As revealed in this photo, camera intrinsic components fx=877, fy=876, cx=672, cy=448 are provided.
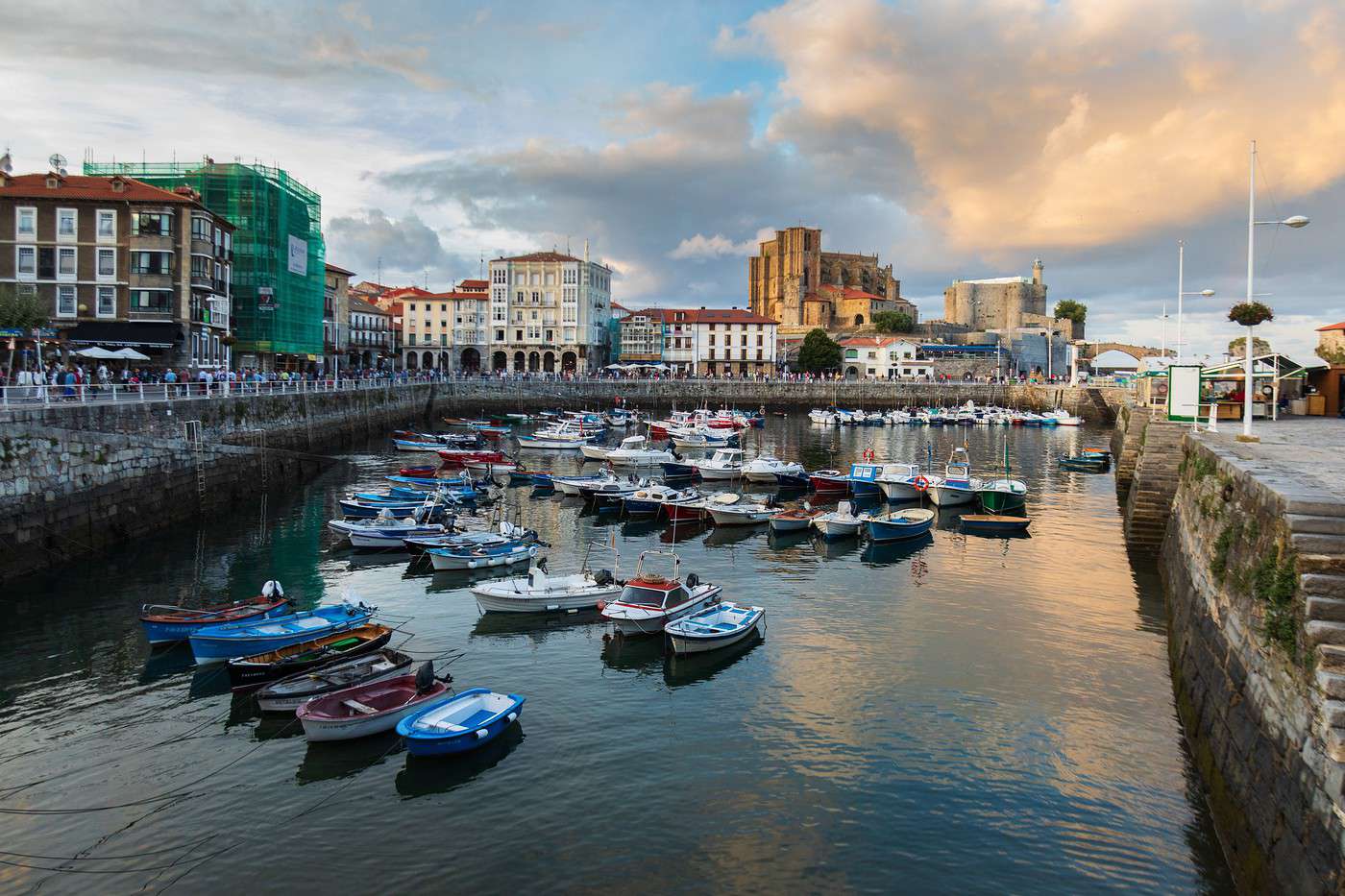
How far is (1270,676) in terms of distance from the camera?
12805 mm

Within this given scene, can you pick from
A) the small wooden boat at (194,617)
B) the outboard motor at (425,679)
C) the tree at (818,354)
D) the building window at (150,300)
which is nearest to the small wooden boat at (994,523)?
the outboard motor at (425,679)

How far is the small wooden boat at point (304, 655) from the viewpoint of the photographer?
66.1 feet

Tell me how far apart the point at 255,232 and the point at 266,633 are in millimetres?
60653

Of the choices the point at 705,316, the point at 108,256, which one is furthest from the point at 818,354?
the point at 108,256

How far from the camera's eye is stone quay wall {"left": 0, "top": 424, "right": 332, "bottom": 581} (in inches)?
1139

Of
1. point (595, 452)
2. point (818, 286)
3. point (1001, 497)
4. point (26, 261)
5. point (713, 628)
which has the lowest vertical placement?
point (713, 628)

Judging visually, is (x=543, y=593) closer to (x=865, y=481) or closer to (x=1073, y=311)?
(x=865, y=481)

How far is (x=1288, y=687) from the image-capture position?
469 inches

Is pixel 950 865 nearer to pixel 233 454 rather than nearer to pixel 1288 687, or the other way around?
pixel 1288 687

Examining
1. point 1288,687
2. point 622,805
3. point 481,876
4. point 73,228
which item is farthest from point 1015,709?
point 73,228

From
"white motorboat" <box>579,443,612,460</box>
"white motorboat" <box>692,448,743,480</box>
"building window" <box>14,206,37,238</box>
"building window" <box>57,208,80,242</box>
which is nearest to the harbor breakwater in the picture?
"white motorboat" <box>692,448,743,480</box>


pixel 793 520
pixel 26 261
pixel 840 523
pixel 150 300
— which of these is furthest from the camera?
pixel 150 300

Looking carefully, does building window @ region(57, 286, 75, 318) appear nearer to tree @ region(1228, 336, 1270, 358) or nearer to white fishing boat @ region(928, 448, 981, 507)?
white fishing boat @ region(928, 448, 981, 507)

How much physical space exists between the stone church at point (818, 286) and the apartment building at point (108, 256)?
118 meters
